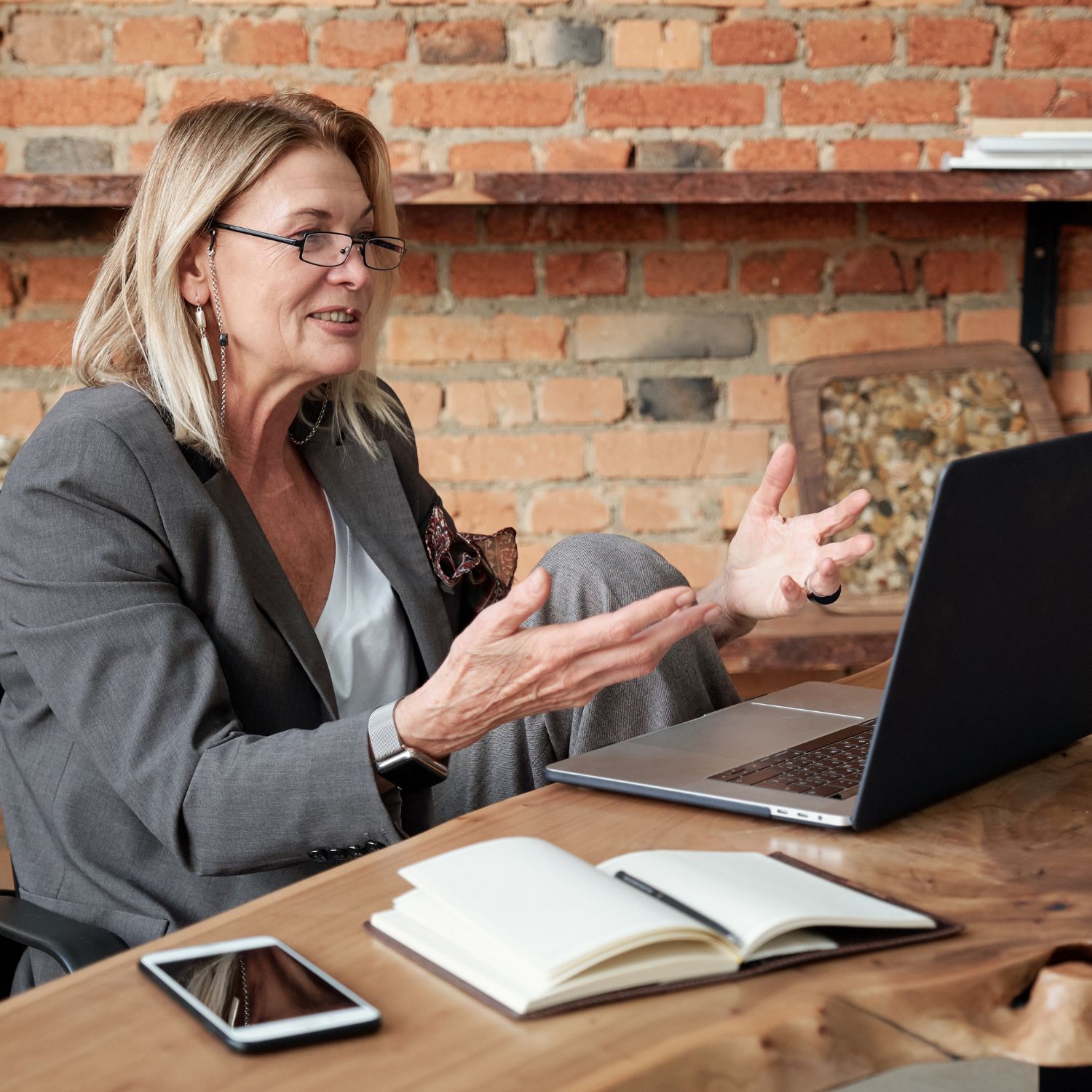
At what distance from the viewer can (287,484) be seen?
1.59 m

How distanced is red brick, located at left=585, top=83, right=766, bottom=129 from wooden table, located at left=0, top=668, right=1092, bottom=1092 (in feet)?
5.63

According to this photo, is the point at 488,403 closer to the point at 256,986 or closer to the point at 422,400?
the point at 422,400

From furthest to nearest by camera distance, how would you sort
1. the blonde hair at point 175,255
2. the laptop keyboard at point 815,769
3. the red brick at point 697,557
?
1. the red brick at point 697,557
2. the blonde hair at point 175,255
3. the laptop keyboard at point 815,769

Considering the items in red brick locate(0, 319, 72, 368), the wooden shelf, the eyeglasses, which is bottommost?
red brick locate(0, 319, 72, 368)

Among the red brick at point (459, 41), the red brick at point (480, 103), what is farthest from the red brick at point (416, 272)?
the red brick at point (459, 41)

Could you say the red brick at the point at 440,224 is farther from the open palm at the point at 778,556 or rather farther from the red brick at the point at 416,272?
the open palm at the point at 778,556

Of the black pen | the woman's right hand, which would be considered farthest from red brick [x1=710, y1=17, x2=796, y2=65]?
the black pen

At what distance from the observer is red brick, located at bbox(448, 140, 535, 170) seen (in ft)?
7.65

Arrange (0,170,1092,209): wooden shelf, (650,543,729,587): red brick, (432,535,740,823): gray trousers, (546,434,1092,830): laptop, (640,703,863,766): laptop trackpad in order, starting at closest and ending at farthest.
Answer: (546,434,1092,830): laptop, (640,703,863,766): laptop trackpad, (432,535,740,823): gray trousers, (0,170,1092,209): wooden shelf, (650,543,729,587): red brick

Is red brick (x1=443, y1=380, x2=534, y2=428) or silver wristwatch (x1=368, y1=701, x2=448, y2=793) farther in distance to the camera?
red brick (x1=443, y1=380, x2=534, y2=428)

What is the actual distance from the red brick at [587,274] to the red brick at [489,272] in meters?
0.04

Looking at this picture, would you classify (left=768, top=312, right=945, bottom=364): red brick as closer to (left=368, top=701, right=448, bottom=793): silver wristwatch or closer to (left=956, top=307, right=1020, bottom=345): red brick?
(left=956, top=307, right=1020, bottom=345): red brick

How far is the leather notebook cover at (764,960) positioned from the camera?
68 centimetres

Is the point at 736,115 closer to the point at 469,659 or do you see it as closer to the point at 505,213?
the point at 505,213
